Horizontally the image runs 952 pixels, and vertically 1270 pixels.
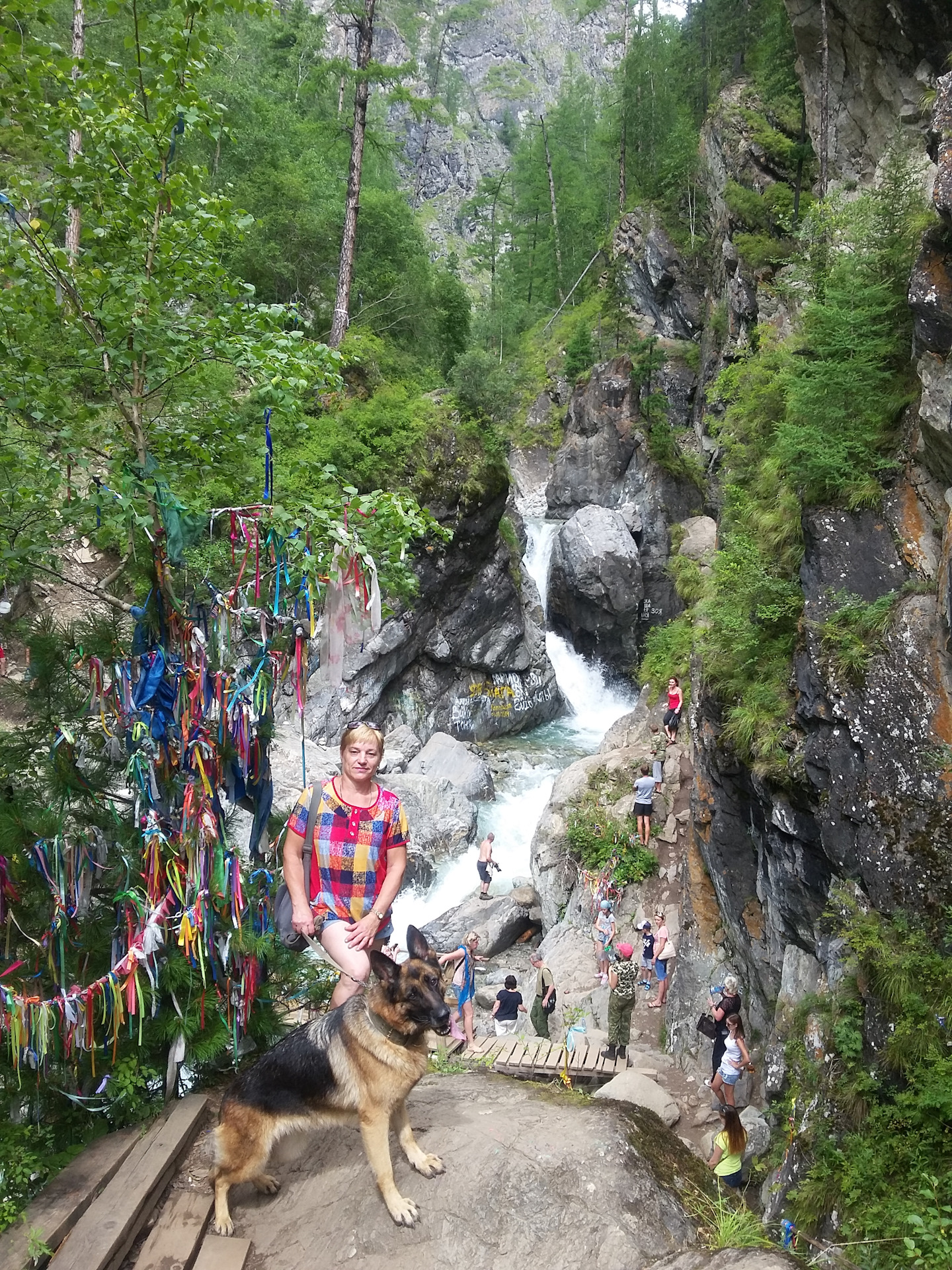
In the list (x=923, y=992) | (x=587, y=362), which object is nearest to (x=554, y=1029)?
(x=923, y=992)

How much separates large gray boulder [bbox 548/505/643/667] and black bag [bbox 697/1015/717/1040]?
65.0ft

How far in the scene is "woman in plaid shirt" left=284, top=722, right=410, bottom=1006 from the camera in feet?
11.2

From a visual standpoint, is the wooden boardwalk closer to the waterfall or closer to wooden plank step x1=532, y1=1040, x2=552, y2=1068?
wooden plank step x1=532, y1=1040, x2=552, y2=1068

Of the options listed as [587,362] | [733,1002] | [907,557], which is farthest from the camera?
[587,362]

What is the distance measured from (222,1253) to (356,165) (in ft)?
53.4

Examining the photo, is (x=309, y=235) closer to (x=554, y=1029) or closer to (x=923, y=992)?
(x=554, y=1029)

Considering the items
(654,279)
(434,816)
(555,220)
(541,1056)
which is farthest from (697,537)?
(555,220)

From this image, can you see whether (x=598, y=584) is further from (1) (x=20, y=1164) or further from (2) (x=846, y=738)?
(1) (x=20, y=1164)

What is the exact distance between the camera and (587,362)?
34.9m

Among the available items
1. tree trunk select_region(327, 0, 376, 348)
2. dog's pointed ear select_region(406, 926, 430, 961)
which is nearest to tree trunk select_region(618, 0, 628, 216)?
tree trunk select_region(327, 0, 376, 348)

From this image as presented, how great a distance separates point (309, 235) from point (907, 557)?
674 inches

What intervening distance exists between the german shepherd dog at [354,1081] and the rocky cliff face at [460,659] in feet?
50.7

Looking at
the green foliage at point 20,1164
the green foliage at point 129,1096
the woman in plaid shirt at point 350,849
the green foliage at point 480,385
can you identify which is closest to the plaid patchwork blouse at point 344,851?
the woman in plaid shirt at point 350,849

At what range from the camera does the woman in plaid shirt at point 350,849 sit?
11.2 feet
